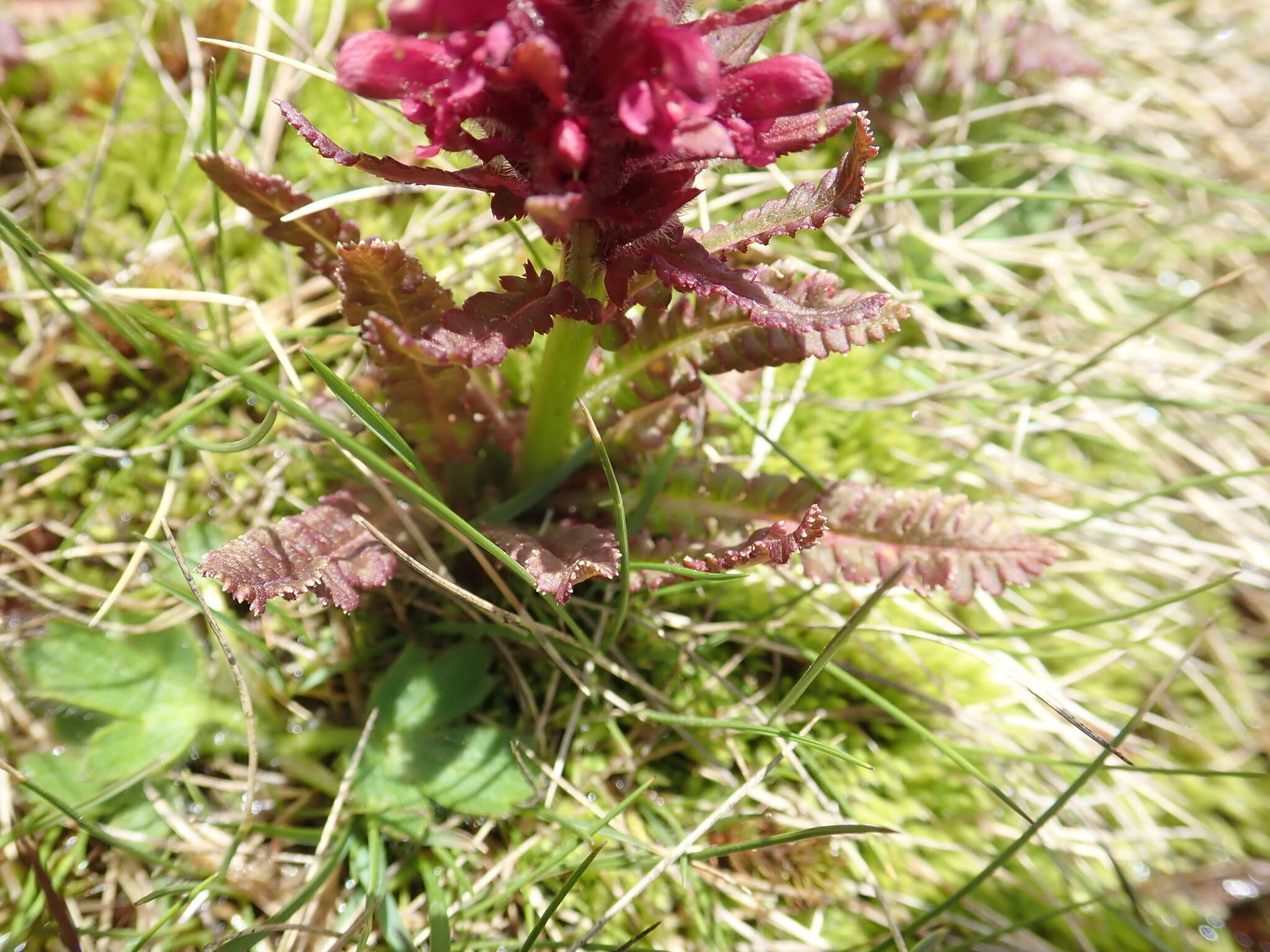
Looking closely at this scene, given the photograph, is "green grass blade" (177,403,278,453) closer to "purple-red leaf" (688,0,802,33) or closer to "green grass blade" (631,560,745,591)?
"green grass blade" (631,560,745,591)

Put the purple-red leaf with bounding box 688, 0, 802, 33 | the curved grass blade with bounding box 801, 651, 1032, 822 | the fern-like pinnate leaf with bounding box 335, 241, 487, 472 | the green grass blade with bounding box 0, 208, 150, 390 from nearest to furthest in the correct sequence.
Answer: the purple-red leaf with bounding box 688, 0, 802, 33, the fern-like pinnate leaf with bounding box 335, 241, 487, 472, the curved grass blade with bounding box 801, 651, 1032, 822, the green grass blade with bounding box 0, 208, 150, 390

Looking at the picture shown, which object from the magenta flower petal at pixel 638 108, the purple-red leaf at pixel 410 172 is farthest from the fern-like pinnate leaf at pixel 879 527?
the magenta flower petal at pixel 638 108

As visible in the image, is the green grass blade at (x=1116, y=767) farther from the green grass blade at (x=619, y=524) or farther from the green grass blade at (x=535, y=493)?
the green grass blade at (x=535, y=493)

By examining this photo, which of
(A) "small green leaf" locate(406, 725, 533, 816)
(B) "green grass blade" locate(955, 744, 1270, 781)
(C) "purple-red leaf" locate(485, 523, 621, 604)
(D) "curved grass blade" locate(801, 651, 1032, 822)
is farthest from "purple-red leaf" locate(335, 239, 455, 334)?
(B) "green grass blade" locate(955, 744, 1270, 781)

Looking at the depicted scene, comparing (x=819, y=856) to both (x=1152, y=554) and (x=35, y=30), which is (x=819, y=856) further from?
(x=35, y=30)

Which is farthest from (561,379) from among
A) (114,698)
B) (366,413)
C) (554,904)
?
(114,698)

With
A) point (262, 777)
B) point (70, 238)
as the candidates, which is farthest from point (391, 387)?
point (70, 238)
